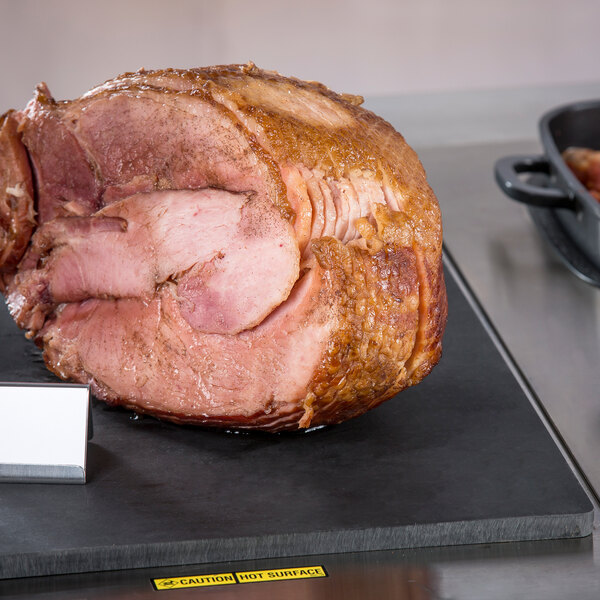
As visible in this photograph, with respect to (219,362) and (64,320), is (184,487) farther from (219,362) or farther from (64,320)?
(64,320)

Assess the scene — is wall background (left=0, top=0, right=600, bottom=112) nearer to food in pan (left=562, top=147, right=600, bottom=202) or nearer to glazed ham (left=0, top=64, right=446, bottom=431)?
food in pan (left=562, top=147, right=600, bottom=202)

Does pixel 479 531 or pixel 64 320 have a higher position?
pixel 64 320

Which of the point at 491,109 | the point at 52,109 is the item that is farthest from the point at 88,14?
the point at 52,109

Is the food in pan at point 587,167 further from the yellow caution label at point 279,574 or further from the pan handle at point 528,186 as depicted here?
the yellow caution label at point 279,574

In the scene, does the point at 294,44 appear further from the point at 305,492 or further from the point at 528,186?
the point at 305,492

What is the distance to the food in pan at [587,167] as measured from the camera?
2.50m

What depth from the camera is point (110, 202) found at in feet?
5.95

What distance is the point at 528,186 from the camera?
241 centimetres

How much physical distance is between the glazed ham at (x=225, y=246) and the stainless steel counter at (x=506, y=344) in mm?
300

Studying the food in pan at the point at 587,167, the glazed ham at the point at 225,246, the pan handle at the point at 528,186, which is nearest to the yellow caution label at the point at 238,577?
the glazed ham at the point at 225,246

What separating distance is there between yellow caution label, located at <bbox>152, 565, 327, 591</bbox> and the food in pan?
136cm

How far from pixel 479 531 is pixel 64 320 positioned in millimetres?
796

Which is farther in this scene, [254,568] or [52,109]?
[52,109]

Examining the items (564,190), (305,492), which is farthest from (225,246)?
(564,190)
